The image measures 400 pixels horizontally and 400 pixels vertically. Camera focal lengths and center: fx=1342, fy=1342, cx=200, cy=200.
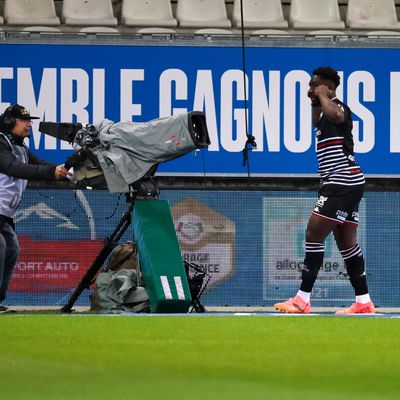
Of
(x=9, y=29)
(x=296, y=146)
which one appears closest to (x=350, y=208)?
(x=296, y=146)

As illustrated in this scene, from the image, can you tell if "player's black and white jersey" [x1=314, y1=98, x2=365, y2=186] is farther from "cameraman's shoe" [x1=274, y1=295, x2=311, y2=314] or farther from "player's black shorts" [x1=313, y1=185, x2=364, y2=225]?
"cameraman's shoe" [x1=274, y1=295, x2=311, y2=314]

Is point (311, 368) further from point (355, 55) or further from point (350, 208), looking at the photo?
point (355, 55)

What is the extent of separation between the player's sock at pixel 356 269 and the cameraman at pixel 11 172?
2.29 metres

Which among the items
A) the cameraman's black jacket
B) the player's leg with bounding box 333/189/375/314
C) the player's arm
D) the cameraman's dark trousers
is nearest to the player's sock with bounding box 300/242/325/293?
the player's leg with bounding box 333/189/375/314

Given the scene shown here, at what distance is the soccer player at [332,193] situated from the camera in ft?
31.5

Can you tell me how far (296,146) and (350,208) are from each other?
3289 mm

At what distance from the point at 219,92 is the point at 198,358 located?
7517 millimetres

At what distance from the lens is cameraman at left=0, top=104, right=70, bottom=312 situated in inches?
398

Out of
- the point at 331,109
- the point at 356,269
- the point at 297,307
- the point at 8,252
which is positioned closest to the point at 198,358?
the point at 297,307

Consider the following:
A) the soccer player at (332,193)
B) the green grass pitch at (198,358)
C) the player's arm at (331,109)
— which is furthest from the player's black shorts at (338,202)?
the green grass pitch at (198,358)

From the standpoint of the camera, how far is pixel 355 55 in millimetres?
12930

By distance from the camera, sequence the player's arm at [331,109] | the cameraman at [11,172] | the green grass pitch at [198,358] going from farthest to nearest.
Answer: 1. the cameraman at [11,172]
2. the player's arm at [331,109]
3. the green grass pitch at [198,358]

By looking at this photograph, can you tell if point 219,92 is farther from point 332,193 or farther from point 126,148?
point 332,193

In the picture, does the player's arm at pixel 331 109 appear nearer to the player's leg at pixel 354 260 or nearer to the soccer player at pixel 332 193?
the soccer player at pixel 332 193
